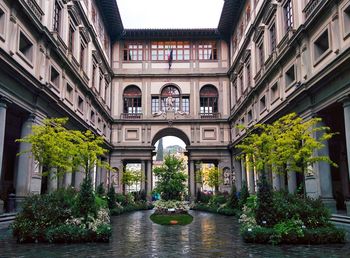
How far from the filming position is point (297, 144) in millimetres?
19125

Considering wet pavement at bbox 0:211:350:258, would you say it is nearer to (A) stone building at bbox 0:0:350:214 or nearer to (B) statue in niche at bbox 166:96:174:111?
(A) stone building at bbox 0:0:350:214

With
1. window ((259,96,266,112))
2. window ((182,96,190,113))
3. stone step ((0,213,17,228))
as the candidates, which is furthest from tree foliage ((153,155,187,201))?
window ((182,96,190,113))

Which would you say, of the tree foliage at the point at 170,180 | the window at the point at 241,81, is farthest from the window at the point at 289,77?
the window at the point at 241,81

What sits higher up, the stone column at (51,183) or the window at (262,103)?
the window at (262,103)

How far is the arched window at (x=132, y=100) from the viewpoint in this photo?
50.0m

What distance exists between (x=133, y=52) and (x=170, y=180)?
90.2 feet

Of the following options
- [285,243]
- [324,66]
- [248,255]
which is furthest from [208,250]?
[324,66]

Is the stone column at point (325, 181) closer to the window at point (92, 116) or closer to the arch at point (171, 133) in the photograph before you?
the window at point (92, 116)

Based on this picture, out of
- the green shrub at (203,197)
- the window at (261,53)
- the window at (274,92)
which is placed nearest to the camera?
the window at (274,92)

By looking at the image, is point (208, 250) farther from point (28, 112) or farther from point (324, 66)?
point (28, 112)

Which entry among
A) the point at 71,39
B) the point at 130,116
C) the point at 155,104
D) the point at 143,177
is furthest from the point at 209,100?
the point at 71,39

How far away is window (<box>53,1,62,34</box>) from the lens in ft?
88.9

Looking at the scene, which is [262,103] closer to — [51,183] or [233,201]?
[233,201]

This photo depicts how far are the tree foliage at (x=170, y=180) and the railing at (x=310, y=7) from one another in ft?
45.4
